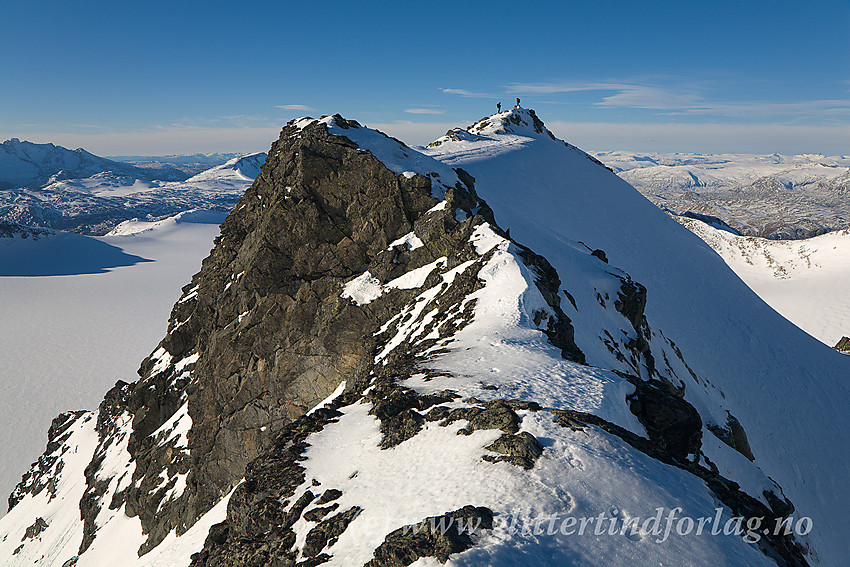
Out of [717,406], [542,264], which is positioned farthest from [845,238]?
[542,264]

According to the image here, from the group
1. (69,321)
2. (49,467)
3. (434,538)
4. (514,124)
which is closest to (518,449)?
(434,538)

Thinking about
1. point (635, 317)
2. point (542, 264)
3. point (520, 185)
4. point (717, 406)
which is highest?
point (520, 185)

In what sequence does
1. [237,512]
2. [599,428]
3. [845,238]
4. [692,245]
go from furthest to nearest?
[845,238] < [692,245] < [237,512] < [599,428]

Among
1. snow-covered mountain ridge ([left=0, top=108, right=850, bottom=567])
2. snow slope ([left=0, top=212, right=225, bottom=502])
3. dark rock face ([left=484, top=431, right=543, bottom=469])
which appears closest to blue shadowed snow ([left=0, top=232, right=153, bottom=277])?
snow slope ([left=0, top=212, right=225, bottom=502])

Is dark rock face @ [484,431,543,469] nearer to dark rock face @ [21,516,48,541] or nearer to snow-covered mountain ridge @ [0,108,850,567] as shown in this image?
snow-covered mountain ridge @ [0,108,850,567]

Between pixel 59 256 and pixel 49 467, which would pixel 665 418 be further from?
pixel 59 256

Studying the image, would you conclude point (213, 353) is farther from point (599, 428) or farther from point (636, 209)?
point (636, 209)
